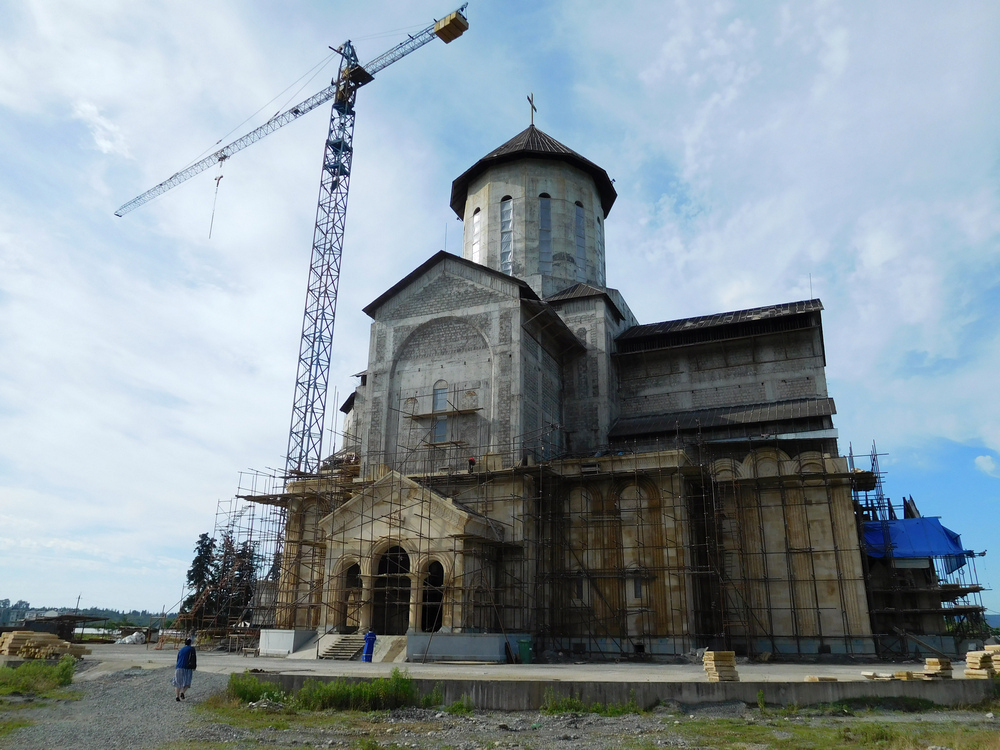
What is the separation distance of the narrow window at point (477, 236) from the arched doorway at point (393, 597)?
59.0 feet

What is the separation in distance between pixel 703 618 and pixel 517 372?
12377mm

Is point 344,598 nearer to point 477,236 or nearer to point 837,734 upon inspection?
point 837,734

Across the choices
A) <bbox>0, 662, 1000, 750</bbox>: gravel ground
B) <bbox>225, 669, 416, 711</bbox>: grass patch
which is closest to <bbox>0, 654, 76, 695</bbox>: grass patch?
<bbox>0, 662, 1000, 750</bbox>: gravel ground

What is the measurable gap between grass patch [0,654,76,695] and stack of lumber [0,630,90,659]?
3.32 m

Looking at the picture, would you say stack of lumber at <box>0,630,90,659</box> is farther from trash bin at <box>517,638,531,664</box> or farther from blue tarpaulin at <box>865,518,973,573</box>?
blue tarpaulin at <box>865,518,973,573</box>

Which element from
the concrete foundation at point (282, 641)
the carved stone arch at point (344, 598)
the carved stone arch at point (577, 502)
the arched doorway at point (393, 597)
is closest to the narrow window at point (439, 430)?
the arched doorway at point (393, 597)

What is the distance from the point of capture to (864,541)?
98.3ft

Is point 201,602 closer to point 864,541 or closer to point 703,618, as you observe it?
point 703,618

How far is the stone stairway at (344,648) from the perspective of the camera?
26156 mm

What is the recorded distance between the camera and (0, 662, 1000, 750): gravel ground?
12.4 m

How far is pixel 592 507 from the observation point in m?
30.9

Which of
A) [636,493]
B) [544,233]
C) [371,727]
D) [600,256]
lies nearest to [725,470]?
[636,493]

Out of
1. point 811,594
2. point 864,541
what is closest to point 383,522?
point 811,594

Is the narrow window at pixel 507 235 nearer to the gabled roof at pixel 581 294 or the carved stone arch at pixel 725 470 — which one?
the gabled roof at pixel 581 294
